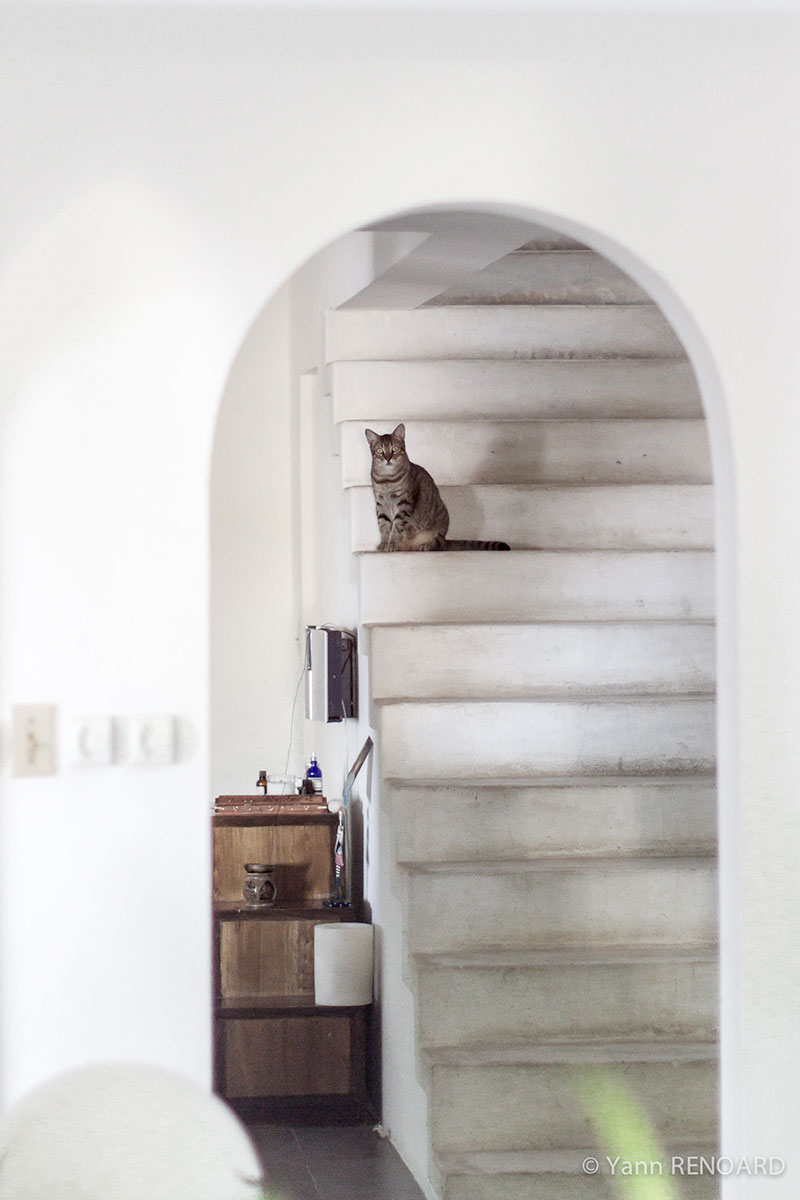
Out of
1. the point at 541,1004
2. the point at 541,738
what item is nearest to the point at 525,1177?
the point at 541,1004

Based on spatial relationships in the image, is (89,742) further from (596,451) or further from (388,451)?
(596,451)

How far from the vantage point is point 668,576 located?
186 inches

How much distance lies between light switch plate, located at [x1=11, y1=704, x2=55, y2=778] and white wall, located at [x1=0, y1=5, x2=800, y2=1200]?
29 mm

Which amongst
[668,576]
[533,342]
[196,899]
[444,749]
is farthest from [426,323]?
[196,899]

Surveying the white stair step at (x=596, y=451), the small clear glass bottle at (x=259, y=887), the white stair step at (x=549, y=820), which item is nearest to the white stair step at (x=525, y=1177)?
the white stair step at (x=549, y=820)

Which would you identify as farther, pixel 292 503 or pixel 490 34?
pixel 292 503

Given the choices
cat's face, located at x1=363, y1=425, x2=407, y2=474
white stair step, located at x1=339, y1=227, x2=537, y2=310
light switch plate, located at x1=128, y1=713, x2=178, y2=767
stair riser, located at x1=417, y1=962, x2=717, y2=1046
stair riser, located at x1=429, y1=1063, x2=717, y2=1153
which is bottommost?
stair riser, located at x1=429, y1=1063, x2=717, y2=1153

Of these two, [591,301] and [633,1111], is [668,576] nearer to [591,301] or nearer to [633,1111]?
[591,301]

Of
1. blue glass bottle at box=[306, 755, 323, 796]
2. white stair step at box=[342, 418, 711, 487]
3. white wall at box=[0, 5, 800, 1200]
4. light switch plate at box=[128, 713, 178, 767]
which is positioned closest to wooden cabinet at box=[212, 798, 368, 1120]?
blue glass bottle at box=[306, 755, 323, 796]

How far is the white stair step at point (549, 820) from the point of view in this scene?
13.5 ft

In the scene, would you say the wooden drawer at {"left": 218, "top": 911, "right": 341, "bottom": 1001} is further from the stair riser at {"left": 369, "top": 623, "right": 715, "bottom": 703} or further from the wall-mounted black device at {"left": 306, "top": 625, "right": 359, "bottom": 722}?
the stair riser at {"left": 369, "top": 623, "right": 715, "bottom": 703}

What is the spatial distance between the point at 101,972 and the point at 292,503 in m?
4.59

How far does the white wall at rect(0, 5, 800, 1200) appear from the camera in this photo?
261 cm

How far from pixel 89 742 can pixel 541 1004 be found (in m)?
1.74
